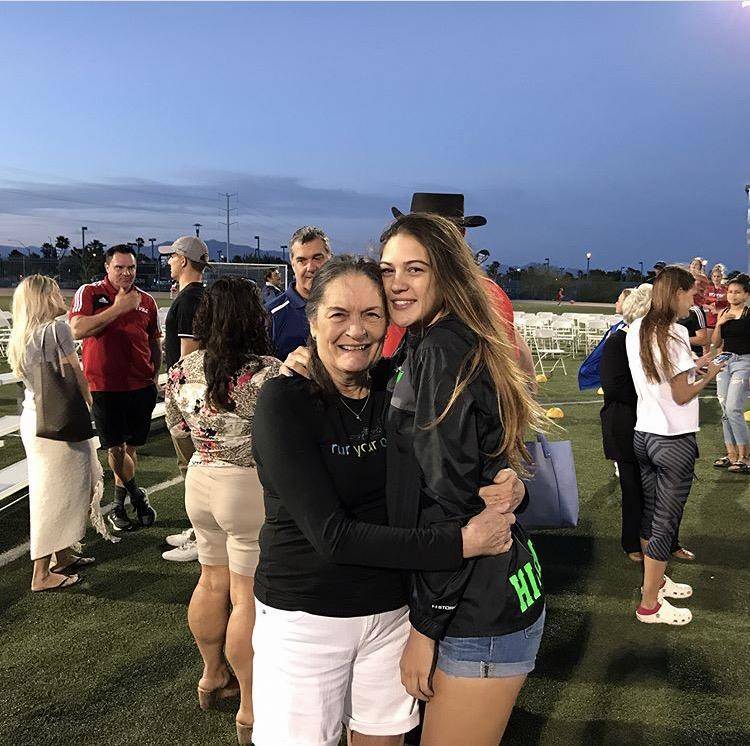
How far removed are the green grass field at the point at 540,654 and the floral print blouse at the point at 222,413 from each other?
1.29 meters

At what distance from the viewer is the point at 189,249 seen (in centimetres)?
474

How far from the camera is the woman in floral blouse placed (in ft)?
9.69

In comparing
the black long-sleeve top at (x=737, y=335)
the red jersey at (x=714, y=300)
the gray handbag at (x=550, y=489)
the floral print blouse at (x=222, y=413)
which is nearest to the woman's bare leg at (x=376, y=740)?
the floral print blouse at (x=222, y=413)

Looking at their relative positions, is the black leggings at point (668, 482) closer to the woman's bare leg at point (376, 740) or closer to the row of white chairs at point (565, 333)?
A: the woman's bare leg at point (376, 740)

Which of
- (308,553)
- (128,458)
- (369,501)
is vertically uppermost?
(369,501)

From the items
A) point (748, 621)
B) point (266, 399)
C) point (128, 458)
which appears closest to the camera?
point (266, 399)

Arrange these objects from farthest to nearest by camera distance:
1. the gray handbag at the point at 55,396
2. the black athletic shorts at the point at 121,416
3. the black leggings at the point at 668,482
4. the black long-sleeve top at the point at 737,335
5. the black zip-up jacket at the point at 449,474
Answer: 1. the black long-sleeve top at the point at 737,335
2. the black athletic shorts at the point at 121,416
3. the gray handbag at the point at 55,396
4. the black leggings at the point at 668,482
5. the black zip-up jacket at the point at 449,474

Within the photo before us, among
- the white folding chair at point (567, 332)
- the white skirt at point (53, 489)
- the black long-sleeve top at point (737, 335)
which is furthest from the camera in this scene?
the white folding chair at point (567, 332)

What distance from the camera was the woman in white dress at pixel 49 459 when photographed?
4500 millimetres

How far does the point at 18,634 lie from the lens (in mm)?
4074

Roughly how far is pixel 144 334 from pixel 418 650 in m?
4.63

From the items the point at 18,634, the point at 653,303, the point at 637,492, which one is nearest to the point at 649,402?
the point at 653,303

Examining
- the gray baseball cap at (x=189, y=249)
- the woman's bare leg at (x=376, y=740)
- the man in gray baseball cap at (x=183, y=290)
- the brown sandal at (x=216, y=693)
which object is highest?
the gray baseball cap at (x=189, y=249)

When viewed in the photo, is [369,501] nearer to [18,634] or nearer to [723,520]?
[18,634]
